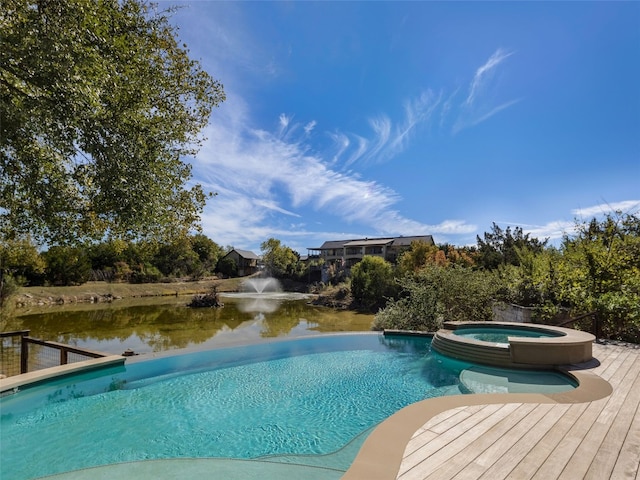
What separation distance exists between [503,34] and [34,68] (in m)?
9.11

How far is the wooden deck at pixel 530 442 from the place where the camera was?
2480 millimetres

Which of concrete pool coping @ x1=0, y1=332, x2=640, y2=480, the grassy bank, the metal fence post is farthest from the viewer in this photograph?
the grassy bank

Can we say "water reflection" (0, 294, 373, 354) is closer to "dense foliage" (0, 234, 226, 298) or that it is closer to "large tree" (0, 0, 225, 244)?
"dense foliage" (0, 234, 226, 298)

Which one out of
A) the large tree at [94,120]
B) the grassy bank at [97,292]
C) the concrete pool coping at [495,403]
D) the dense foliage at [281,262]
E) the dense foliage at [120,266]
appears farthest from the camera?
the dense foliage at [281,262]

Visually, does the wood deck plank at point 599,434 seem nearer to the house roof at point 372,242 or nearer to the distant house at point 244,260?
the house roof at point 372,242

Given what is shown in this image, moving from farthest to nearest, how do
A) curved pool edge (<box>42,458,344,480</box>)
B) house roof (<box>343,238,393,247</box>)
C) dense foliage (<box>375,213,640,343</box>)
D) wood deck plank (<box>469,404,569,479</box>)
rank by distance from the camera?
house roof (<box>343,238,393,247</box>) < dense foliage (<box>375,213,640,343</box>) < curved pool edge (<box>42,458,344,480</box>) < wood deck plank (<box>469,404,569,479</box>)

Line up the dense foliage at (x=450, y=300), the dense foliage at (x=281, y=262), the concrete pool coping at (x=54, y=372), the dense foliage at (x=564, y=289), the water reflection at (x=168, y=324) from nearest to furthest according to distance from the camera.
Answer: the concrete pool coping at (x=54, y=372) < the dense foliage at (x=564, y=289) < the dense foliage at (x=450, y=300) < the water reflection at (x=168, y=324) < the dense foliage at (x=281, y=262)

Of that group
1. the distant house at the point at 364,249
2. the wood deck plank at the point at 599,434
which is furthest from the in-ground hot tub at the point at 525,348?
the distant house at the point at 364,249

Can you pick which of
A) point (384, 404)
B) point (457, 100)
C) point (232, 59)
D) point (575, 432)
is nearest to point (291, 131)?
point (232, 59)

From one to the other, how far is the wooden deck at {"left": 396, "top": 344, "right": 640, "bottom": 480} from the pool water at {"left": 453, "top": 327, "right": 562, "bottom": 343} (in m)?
4.78

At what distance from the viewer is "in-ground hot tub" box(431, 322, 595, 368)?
19.7 feet

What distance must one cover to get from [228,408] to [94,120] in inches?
203

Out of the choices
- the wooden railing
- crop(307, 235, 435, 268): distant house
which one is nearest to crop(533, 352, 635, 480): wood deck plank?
the wooden railing

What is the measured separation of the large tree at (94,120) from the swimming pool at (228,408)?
10.7 feet
